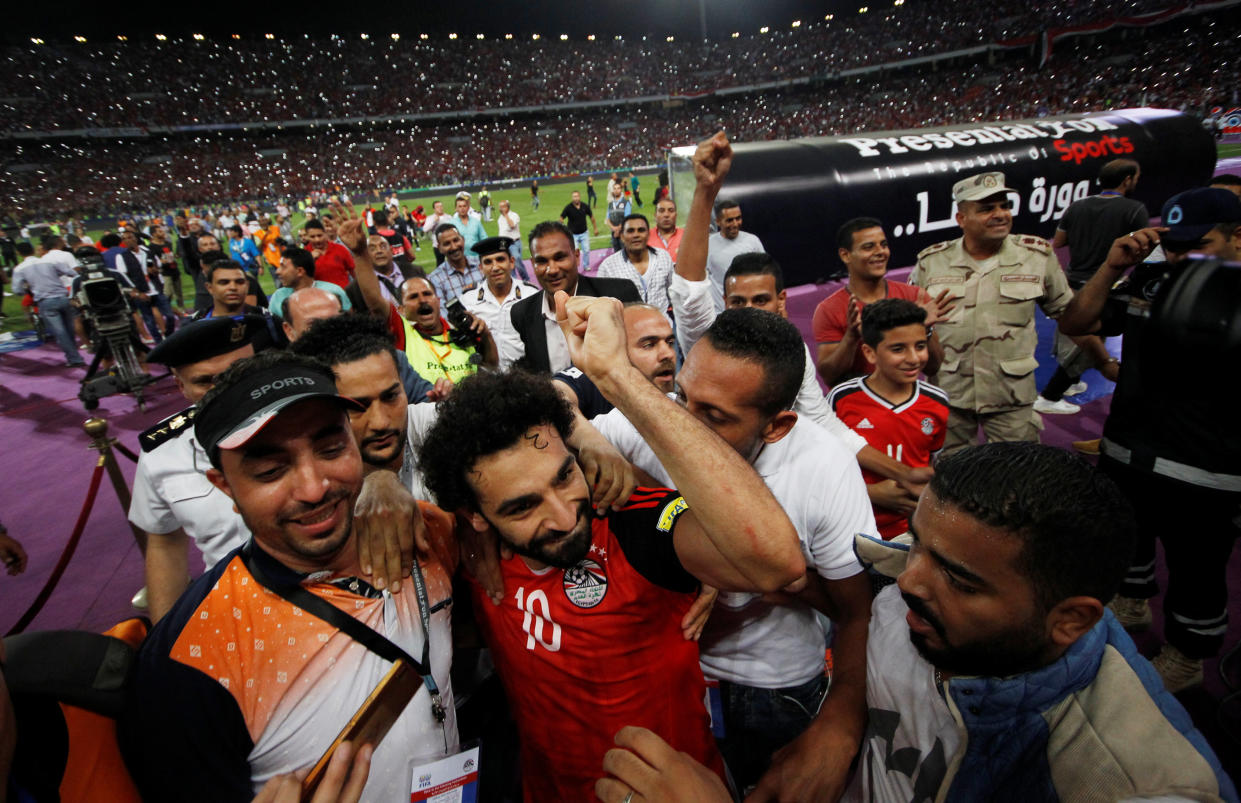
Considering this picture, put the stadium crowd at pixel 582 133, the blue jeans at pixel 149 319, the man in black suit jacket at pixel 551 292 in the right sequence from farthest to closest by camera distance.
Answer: the stadium crowd at pixel 582 133 < the blue jeans at pixel 149 319 < the man in black suit jacket at pixel 551 292

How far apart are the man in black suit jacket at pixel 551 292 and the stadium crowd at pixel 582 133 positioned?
3759cm

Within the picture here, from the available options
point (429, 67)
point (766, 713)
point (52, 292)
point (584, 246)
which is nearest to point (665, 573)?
point (766, 713)

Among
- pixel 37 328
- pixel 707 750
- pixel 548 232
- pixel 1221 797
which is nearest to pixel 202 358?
pixel 548 232

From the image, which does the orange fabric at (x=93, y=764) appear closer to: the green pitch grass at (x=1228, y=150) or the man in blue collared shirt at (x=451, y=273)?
the man in blue collared shirt at (x=451, y=273)

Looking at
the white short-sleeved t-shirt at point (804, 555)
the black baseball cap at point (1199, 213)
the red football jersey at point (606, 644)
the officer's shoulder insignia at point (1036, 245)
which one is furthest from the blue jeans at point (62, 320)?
the black baseball cap at point (1199, 213)

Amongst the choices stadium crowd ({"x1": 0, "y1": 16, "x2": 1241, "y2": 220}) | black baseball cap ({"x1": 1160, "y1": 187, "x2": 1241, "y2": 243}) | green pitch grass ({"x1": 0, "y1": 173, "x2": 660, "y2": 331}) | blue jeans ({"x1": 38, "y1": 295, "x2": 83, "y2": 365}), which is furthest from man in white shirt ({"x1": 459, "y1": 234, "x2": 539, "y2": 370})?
stadium crowd ({"x1": 0, "y1": 16, "x2": 1241, "y2": 220})

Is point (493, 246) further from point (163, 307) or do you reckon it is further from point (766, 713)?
point (163, 307)

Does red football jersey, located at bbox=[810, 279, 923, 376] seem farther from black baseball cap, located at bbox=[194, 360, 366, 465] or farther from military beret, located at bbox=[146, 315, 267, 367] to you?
military beret, located at bbox=[146, 315, 267, 367]

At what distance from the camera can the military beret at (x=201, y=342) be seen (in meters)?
2.55

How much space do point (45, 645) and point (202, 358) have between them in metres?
1.76

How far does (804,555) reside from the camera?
190 cm

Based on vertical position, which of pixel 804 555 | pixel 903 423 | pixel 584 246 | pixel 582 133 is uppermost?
pixel 582 133

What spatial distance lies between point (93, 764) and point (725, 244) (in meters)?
6.13

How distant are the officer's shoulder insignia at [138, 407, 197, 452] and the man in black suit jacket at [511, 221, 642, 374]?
215cm
